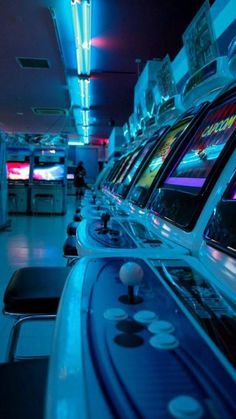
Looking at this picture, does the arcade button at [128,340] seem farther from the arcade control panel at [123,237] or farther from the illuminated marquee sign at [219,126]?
the illuminated marquee sign at [219,126]

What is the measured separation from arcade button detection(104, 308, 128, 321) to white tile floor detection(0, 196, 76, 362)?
152 cm

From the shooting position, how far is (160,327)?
0.54 metres

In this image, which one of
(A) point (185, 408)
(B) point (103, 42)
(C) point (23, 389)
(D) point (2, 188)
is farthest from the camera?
(D) point (2, 188)

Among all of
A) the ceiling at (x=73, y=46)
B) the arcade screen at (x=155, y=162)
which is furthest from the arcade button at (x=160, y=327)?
the ceiling at (x=73, y=46)

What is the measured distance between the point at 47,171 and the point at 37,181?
14.0 inches

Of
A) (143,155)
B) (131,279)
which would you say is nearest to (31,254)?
(143,155)

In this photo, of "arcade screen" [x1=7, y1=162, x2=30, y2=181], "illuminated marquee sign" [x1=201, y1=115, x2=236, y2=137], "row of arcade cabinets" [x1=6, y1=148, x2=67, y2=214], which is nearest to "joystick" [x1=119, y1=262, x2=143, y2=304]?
"illuminated marquee sign" [x1=201, y1=115, x2=236, y2=137]

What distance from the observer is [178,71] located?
3555 mm

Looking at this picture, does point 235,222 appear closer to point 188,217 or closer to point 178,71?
point 188,217

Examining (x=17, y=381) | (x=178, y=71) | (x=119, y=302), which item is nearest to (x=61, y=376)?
(x=119, y=302)

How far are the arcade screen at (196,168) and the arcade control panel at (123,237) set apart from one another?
0.10 meters

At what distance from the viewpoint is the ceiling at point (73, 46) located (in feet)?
17.0

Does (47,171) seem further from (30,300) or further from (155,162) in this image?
(30,300)

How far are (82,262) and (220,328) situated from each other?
42 centimetres
